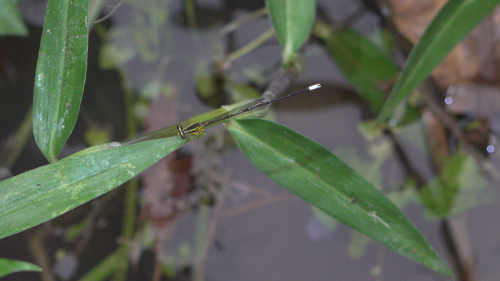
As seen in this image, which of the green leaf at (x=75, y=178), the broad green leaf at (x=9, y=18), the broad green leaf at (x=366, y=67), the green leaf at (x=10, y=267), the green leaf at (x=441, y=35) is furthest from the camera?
the broad green leaf at (x=366, y=67)

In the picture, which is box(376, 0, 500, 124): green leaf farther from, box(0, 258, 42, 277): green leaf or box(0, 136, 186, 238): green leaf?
box(0, 258, 42, 277): green leaf

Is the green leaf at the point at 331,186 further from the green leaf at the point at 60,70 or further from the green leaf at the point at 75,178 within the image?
the green leaf at the point at 60,70

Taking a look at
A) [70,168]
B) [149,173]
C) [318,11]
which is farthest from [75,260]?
[318,11]

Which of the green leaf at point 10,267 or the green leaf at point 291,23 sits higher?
the green leaf at point 291,23

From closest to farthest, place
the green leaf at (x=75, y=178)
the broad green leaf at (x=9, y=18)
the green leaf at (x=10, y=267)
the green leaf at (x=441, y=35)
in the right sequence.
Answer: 1. the green leaf at (x=75, y=178)
2. the green leaf at (x=10, y=267)
3. the green leaf at (x=441, y=35)
4. the broad green leaf at (x=9, y=18)

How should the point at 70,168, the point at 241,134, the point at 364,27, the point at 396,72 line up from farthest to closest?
the point at 364,27 < the point at 396,72 < the point at 241,134 < the point at 70,168

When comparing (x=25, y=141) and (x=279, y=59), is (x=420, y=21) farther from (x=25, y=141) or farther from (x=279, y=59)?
(x=25, y=141)

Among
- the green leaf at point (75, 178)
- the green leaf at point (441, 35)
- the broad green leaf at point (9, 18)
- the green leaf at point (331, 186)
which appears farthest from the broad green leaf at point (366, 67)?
the broad green leaf at point (9, 18)

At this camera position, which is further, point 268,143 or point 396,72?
point 396,72
